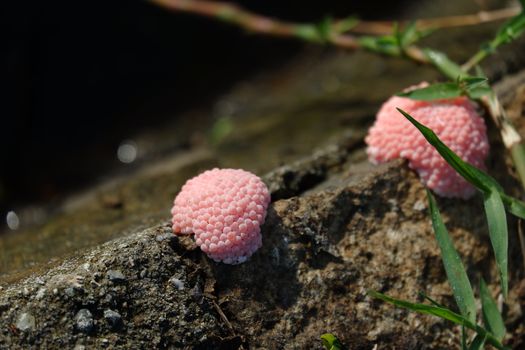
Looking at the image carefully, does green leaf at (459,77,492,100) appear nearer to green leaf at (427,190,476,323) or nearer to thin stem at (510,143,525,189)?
thin stem at (510,143,525,189)

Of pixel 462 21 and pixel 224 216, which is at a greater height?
pixel 462 21

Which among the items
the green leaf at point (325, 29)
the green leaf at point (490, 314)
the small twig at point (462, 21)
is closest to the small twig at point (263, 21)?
the small twig at point (462, 21)

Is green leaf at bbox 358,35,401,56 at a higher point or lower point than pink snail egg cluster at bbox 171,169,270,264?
higher

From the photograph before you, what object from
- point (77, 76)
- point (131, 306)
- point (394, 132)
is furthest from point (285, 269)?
point (77, 76)

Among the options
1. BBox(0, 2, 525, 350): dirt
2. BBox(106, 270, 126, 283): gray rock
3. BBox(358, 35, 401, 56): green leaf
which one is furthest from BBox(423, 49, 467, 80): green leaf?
BBox(106, 270, 126, 283): gray rock

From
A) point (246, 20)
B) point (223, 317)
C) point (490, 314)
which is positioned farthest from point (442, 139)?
point (246, 20)

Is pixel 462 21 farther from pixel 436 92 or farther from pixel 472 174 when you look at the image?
pixel 472 174
